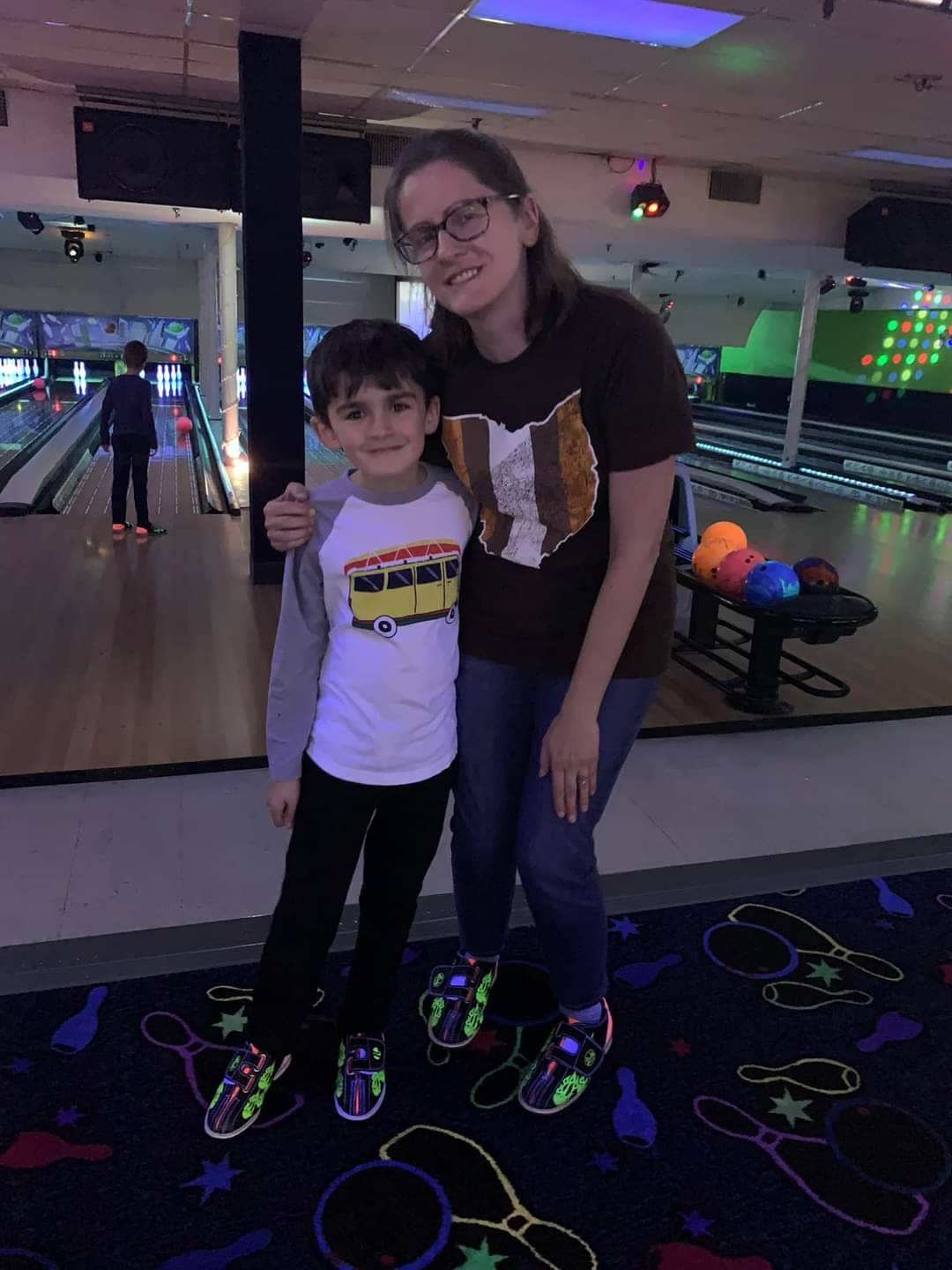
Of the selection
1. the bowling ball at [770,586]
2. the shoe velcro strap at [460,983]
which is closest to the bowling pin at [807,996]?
the shoe velcro strap at [460,983]

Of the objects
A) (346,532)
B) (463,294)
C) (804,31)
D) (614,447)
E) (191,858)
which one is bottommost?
(191,858)

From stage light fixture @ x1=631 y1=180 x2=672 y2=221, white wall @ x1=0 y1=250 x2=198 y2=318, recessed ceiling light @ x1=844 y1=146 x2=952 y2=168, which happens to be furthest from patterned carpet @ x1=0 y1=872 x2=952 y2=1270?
white wall @ x1=0 y1=250 x2=198 y2=318

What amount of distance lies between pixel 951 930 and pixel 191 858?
1760mm

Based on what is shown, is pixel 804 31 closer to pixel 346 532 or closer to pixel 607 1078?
pixel 346 532

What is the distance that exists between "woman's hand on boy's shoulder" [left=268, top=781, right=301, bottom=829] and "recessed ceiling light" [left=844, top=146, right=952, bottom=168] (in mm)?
6817

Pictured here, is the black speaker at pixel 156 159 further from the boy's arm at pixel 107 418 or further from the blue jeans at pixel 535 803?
the blue jeans at pixel 535 803

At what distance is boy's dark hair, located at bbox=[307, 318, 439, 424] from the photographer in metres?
1.30

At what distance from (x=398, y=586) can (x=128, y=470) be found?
5.07m

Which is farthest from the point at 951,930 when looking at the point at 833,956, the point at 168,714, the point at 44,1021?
the point at 168,714

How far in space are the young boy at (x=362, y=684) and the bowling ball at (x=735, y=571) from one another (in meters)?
2.26

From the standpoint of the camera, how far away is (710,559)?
3.71 m

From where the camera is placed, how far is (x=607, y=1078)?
166cm

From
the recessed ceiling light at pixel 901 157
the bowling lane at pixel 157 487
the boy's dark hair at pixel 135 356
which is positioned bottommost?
the bowling lane at pixel 157 487

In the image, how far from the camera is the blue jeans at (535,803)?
143 cm
